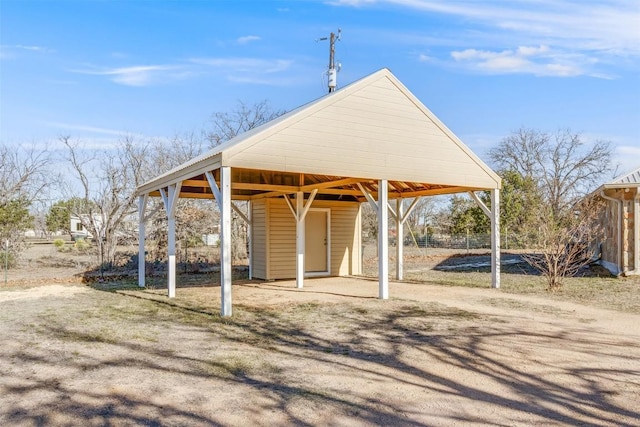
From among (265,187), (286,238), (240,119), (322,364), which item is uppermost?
(240,119)

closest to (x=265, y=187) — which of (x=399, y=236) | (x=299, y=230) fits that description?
(x=299, y=230)

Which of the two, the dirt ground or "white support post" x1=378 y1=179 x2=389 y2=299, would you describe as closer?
the dirt ground

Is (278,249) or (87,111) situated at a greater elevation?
(87,111)

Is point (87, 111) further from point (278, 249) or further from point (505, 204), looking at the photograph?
point (505, 204)

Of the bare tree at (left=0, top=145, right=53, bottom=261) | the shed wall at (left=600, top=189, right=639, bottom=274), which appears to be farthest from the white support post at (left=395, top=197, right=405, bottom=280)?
the bare tree at (left=0, top=145, right=53, bottom=261)

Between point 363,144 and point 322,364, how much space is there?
5225mm

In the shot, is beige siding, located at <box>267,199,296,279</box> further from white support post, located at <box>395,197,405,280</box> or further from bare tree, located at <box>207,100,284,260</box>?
bare tree, located at <box>207,100,284,260</box>

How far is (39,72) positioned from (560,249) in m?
14.9

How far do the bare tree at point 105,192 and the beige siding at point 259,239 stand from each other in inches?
184

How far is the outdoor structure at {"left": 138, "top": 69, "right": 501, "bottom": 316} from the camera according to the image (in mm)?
7914

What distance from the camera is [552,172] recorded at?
30.9 metres

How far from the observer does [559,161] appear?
3081 cm

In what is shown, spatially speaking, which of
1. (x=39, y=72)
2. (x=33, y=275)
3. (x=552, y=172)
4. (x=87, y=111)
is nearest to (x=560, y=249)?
(x=33, y=275)

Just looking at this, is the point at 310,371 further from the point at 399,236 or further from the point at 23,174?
the point at 23,174
